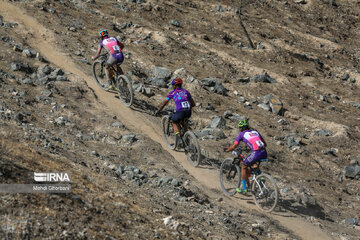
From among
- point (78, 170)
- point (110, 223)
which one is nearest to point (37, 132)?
point (78, 170)

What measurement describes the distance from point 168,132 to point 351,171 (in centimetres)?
867

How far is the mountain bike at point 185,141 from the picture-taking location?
13.9 m

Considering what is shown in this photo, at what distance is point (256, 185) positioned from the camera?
12672 millimetres

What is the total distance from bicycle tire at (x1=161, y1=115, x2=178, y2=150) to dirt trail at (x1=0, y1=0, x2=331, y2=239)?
238 mm

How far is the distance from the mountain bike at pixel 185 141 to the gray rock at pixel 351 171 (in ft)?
25.7

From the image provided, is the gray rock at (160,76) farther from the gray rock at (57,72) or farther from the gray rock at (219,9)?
the gray rock at (219,9)

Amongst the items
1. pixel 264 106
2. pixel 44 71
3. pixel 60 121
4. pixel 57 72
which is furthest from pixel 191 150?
pixel 264 106

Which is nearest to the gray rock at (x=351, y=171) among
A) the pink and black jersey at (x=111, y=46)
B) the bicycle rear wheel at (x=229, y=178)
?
the bicycle rear wheel at (x=229, y=178)

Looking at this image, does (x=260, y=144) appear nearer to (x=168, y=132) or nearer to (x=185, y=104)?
(x=185, y=104)

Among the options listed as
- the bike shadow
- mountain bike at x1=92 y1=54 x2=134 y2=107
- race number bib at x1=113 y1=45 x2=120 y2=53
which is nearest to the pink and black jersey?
race number bib at x1=113 y1=45 x2=120 y2=53

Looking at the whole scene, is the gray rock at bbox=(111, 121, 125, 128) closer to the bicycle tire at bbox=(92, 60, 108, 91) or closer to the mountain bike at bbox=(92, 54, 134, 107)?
the mountain bike at bbox=(92, 54, 134, 107)

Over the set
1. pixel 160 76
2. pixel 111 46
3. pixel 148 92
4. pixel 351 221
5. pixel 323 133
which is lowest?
pixel 323 133

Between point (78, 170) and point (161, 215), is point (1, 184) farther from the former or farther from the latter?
point (161, 215)

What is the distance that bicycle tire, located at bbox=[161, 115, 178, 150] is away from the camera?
50.4 feet
